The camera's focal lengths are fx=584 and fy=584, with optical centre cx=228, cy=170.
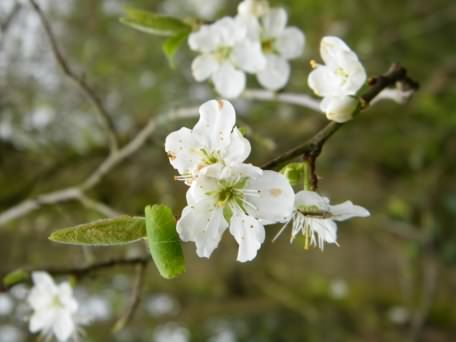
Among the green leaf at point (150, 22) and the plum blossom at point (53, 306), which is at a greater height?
the green leaf at point (150, 22)

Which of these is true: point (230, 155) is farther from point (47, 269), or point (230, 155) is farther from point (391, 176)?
point (391, 176)

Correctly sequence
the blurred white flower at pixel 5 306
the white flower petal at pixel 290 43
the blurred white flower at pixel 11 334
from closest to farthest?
the white flower petal at pixel 290 43 → the blurred white flower at pixel 5 306 → the blurred white flower at pixel 11 334

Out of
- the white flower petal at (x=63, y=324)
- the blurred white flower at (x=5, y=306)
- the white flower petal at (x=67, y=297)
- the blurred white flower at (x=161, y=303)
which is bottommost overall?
the blurred white flower at (x=161, y=303)

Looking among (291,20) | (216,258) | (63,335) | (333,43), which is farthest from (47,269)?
(291,20)

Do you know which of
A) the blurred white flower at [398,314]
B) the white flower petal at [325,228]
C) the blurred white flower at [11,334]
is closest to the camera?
the white flower petal at [325,228]

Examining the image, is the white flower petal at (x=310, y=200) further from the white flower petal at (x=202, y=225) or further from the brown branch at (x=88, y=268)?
the brown branch at (x=88, y=268)

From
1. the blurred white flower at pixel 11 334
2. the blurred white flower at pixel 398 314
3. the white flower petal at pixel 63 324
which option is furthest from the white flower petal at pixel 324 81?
the blurred white flower at pixel 398 314
